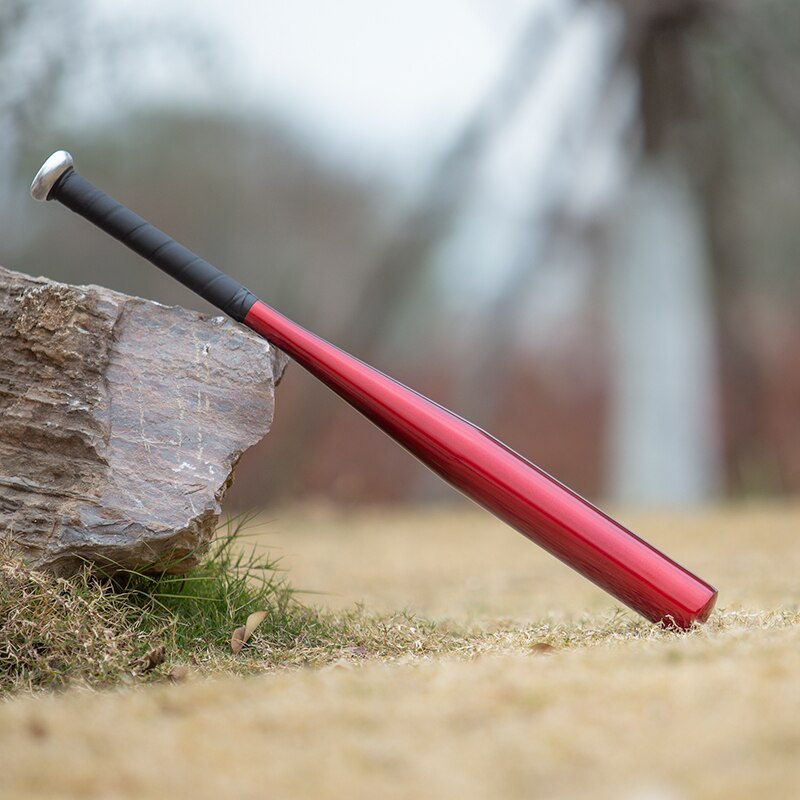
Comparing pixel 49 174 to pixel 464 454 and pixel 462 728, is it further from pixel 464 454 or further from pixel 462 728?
pixel 462 728

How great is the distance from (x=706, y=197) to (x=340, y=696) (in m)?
7.50

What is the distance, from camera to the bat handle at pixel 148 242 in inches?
99.2

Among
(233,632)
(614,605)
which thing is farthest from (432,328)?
(233,632)

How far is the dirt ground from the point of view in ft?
4.24

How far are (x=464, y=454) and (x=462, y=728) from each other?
95 centimetres

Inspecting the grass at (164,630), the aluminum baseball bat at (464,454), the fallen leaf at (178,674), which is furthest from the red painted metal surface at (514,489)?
the fallen leaf at (178,674)

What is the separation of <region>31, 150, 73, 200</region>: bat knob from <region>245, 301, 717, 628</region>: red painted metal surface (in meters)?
0.54

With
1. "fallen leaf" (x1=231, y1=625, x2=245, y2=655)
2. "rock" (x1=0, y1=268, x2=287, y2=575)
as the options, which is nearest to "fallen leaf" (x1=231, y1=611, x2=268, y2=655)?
"fallen leaf" (x1=231, y1=625, x2=245, y2=655)

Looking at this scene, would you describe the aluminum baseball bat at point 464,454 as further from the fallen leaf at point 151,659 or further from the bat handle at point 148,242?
the fallen leaf at point 151,659

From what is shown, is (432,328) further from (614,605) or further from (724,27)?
(614,605)

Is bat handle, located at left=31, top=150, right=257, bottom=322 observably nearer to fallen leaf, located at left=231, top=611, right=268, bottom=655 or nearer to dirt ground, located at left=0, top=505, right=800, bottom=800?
fallen leaf, located at left=231, top=611, right=268, bottom=655

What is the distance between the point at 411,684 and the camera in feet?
5.74

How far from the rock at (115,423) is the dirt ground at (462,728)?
419mm

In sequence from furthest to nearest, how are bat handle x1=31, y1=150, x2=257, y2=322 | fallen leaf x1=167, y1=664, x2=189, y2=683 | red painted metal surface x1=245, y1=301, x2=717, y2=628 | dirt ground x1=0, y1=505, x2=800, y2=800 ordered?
bat handle x1=31, y1=150, x2=257, y2=322, red painted metal surface x1=245, y1=301, x2=717, y2=628, fallen leaf x1=167, y1=664, x2=189, y2=683, dirt ground x1=0, y1=505, x2=800, y2=800
